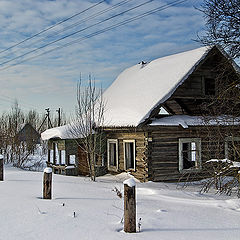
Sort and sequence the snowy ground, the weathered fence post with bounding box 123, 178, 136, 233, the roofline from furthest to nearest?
the roofline → the weathered fence post with bounding box 123, 178, 136, 233 → the snowy ground

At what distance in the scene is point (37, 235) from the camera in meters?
4.81

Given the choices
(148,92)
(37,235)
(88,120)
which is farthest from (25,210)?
(148,92)

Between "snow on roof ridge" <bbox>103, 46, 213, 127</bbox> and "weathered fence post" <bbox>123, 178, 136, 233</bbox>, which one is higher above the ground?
"snow on roof ridge" <bbox>103, 46, 213, 127</bbox>

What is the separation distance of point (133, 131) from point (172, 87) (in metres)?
2.66

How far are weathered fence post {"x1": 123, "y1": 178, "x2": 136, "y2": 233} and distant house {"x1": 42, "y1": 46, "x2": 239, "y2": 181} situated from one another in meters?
7.11

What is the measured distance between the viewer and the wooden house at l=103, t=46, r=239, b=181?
43.5 feet

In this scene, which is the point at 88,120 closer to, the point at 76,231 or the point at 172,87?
the point at 172,87

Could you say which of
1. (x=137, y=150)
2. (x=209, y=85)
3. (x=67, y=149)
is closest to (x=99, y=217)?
(x=137, y=150)

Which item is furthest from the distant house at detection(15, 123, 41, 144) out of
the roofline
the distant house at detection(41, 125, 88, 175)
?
the roofline

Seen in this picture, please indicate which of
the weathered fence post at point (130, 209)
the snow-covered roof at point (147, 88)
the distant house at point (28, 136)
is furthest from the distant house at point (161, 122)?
the distant house at point (28, 136)

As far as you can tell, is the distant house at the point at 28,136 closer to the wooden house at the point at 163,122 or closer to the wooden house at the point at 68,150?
the wooden house at the point at 68,150

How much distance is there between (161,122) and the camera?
527 inches

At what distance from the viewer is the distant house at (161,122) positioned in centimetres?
1330

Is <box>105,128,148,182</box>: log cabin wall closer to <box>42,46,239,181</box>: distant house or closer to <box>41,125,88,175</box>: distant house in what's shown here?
<box>42,46,239,181</box>: distant house
